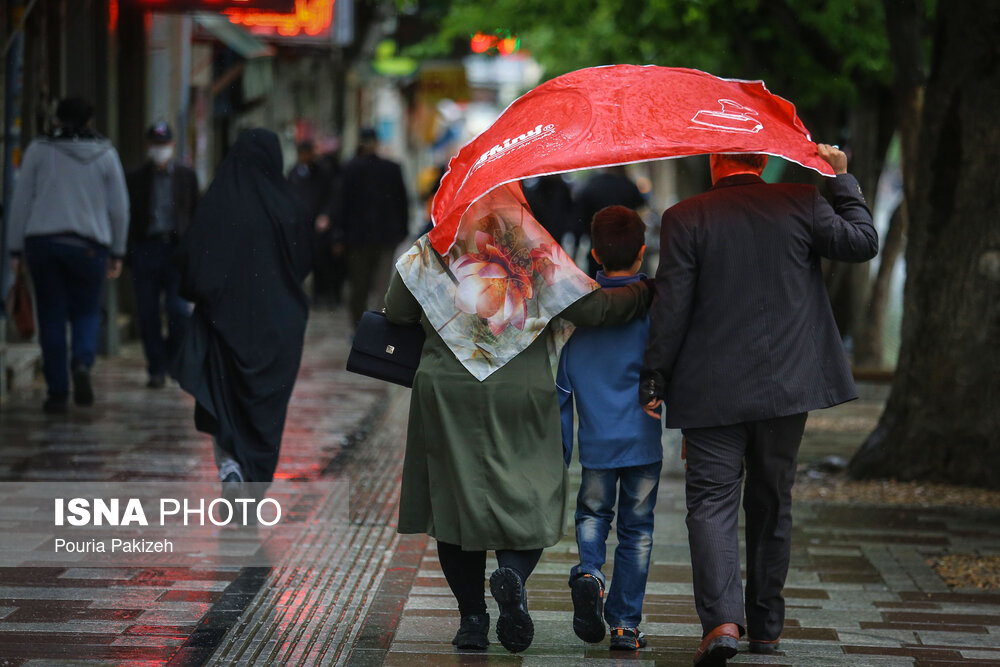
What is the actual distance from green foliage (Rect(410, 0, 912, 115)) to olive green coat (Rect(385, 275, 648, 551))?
21.4 feet

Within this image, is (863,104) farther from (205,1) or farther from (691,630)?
(691,630)

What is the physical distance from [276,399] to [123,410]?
11.5ft

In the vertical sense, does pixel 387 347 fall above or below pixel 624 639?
above

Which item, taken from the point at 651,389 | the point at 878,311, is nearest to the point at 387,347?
the point at 651,389

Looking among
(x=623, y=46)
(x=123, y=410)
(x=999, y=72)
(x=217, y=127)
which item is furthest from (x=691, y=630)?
(x=217, y=127)

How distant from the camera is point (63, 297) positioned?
9.30 metres

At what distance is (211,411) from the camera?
251 inches

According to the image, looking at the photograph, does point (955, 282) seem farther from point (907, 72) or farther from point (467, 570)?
point (467, 570)

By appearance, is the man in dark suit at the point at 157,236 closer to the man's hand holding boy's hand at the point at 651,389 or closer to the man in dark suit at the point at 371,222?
the man in dark suit at the point at 371,222

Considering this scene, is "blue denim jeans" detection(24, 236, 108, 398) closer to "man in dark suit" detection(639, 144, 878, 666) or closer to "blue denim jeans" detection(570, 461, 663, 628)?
"blue denim jeans" detection(570, 461, 663, 628)

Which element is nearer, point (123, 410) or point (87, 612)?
point (87, 612)

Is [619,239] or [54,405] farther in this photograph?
[54,405]

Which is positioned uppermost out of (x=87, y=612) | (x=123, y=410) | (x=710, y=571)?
(x=710, y=571)

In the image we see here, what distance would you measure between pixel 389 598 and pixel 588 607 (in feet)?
3.66
